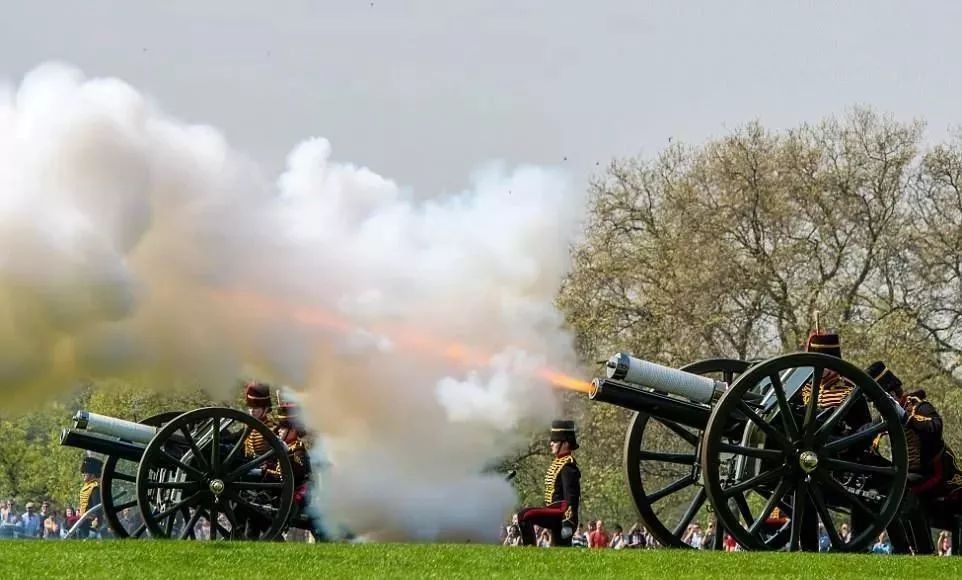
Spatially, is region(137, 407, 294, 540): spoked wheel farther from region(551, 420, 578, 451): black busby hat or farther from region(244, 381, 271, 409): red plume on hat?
region(551, 420, 578, 451): black busby hat

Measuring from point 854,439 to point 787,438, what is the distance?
1.99ft

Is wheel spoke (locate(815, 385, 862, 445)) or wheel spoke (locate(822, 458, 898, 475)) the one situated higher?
wheel spoke (locate(815, 385, 862, 445))

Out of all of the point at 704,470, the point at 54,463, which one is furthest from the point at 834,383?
the point at 54,463

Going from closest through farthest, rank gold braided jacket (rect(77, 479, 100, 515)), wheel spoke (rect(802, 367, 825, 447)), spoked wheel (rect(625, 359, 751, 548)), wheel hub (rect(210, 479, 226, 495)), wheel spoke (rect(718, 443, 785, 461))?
1. wheel spoke (rect(718, 443, 785, 461))
2. wheel spoke (rect(802, 367, 825, 447))
3. spoked wheel (rect(625, 359, 751, 548))
4. wheel hub (rect(210, 479, 226, 495))
5. gold braided jacket (rect(77, 479, 100, 515))

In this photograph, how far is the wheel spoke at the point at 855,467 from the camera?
14.3 m

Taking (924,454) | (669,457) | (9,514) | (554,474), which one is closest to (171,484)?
(554,474)

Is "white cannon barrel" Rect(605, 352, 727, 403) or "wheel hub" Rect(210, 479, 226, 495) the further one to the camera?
"wheel hub" Rect(210, 479, 226, 495)

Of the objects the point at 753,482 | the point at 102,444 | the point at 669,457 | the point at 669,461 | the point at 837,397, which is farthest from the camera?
the point at 102,444

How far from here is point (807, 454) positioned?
46.8 feet

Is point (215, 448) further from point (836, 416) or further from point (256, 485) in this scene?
point (836, 416)

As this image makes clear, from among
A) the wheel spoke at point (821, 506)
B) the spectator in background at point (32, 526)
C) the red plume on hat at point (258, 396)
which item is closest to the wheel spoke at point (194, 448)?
the red plume on hat at point (258, 396)

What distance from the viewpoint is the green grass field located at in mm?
12258

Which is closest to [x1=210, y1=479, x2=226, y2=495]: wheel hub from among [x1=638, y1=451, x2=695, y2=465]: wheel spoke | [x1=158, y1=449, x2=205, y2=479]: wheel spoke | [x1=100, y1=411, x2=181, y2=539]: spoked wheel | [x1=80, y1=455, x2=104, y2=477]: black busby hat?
[x1=158, y1=449, x2=205, y2=479]: wheel spoke

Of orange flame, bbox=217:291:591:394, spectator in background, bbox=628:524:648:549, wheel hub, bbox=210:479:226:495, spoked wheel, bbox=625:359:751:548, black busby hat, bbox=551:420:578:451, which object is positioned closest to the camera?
spoked wheel, bbox=625:359:751:548
